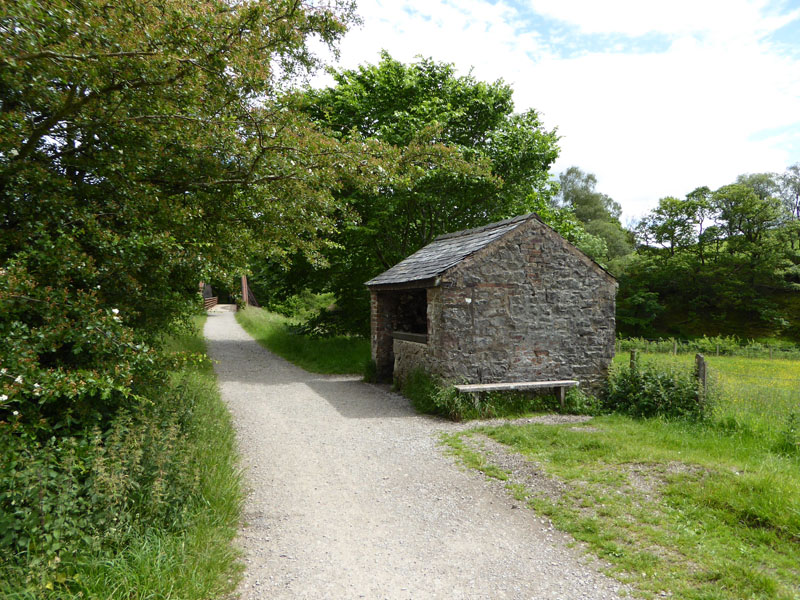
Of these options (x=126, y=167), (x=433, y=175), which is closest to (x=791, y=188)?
(x=433, y=175)

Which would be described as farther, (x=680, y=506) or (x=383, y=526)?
(x=680, y=506)

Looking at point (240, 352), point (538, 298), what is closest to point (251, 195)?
point (538, 298)

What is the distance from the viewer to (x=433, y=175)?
541 inches

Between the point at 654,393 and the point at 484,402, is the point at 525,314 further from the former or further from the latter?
the point at 654,393

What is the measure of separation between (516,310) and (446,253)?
2.03 m

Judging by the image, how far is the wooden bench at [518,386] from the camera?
829cm

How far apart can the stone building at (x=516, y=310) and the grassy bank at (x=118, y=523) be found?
16.6 ft

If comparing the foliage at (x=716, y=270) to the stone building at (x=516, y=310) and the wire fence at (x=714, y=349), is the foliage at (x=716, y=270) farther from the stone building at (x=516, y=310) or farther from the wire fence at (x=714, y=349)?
the stone building at (x=516, y=310)

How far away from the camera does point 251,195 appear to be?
17.9ft

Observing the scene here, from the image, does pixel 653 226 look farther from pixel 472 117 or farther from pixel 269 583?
pixel 269 583

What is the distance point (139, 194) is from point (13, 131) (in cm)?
106

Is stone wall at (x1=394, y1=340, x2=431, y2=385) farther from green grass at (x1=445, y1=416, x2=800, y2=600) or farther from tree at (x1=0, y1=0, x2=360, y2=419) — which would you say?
tree at (x1=0, y1=0, x2=360, y2=419)

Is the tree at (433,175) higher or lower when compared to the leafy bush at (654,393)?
higher

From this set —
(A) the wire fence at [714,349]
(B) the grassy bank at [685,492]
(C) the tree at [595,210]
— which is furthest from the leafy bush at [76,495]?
(C) the tree at [595,210]
